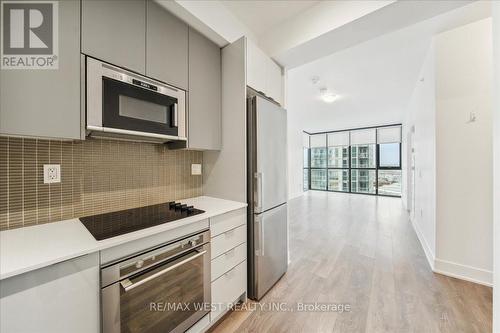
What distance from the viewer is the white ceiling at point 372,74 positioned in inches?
86.8

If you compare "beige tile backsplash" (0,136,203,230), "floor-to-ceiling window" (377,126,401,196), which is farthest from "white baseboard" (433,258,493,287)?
"floor-to-ceiling window" (377,126,401,196)

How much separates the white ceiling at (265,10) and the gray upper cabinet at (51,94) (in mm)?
1370

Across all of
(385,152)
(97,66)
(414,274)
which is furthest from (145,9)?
(385,152)

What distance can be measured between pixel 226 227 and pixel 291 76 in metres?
2.88

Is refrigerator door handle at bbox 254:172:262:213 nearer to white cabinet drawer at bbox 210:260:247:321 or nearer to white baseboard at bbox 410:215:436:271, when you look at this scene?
white cabinet drawer at bbox 210:260:247:321

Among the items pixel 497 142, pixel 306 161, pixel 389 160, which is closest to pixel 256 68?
pixel 497 142

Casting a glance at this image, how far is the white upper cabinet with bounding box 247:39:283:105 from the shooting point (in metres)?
1.83

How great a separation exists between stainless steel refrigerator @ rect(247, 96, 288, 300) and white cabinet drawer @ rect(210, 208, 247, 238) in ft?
0.37

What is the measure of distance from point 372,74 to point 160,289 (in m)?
4.06

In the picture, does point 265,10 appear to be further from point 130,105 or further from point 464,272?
point 464,272

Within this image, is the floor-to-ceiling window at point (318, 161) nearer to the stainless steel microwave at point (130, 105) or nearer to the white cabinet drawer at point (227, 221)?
the white cabinet drawer at point (227, 221)

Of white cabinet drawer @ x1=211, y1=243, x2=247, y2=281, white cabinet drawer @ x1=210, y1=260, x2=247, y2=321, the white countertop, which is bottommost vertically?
white cabinet drawer @ x1=210, y1=260, x2=247, y2=321

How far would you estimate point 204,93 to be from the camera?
179 cm

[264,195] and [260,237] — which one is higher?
[264,195]
